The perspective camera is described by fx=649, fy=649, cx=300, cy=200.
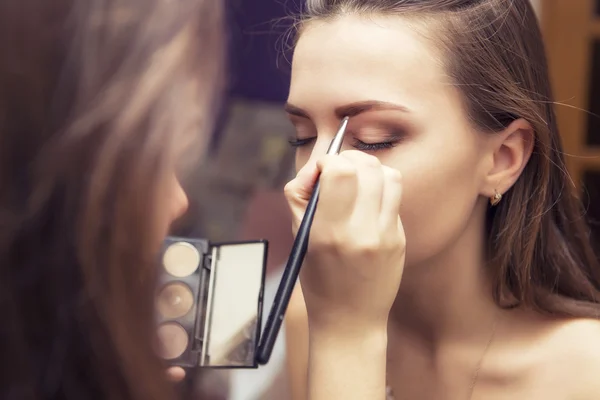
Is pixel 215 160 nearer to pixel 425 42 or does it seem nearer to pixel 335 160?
pixel 335 160

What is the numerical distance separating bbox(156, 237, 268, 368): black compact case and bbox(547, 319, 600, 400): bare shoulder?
38 cm

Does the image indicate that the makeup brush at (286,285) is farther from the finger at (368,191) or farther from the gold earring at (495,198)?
the gold earring at (495,198)

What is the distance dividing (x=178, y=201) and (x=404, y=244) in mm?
213

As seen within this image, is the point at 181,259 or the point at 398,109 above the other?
the point at 398,109

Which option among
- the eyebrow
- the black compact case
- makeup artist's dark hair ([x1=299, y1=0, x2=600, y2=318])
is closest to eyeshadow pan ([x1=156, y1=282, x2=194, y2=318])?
the black compact case

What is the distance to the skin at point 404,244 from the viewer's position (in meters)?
0.52

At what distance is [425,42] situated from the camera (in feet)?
2.29

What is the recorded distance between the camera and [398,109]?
672 mm

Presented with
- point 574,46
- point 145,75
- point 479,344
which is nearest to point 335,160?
point 145,75

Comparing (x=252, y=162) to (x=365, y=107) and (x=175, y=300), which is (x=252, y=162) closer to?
(x=365, y=107)

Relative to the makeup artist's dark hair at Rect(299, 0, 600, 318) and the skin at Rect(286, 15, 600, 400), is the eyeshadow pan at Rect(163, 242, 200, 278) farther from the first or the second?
the makeup artist's dark hair at Rect(299, 0, 600, 318)

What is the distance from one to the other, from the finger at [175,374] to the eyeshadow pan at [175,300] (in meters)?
0.04

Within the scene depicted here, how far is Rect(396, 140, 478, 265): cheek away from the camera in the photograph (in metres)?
0.68

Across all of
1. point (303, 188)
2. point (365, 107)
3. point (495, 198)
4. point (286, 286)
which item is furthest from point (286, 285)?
point (495, 198)
